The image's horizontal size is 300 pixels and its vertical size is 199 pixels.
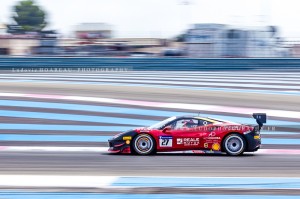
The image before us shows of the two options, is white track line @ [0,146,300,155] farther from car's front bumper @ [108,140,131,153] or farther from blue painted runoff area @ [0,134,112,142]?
blue painted runoff area @ [0,134,112,142]

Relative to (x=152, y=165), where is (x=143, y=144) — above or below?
above

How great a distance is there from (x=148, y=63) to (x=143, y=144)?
776 inches

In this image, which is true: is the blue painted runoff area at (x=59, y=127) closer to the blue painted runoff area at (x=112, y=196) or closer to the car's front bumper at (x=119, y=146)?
the car's front bumper at (x=119, y=146)

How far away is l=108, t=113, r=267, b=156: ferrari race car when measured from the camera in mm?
11359

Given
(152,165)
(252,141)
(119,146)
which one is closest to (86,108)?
(119,146)

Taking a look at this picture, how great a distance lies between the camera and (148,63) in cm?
3122

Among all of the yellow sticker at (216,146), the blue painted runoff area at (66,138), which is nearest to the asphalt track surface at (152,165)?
the yellow sticker at (216,146)

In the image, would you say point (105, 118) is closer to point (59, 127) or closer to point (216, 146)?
point (59, 127)

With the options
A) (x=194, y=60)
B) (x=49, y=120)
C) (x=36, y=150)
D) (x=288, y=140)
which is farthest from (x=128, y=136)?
(x=194, y=60)

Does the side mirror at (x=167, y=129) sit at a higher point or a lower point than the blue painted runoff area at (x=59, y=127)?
higher

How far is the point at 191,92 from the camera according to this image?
21781 millimetres

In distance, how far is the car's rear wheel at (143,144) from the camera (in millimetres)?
11648

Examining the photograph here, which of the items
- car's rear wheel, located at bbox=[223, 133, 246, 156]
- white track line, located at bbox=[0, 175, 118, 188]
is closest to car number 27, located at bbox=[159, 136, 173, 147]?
car's rear wheel, located at bbox=[223, 133, 246, 156]

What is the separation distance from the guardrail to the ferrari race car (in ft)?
61.2
